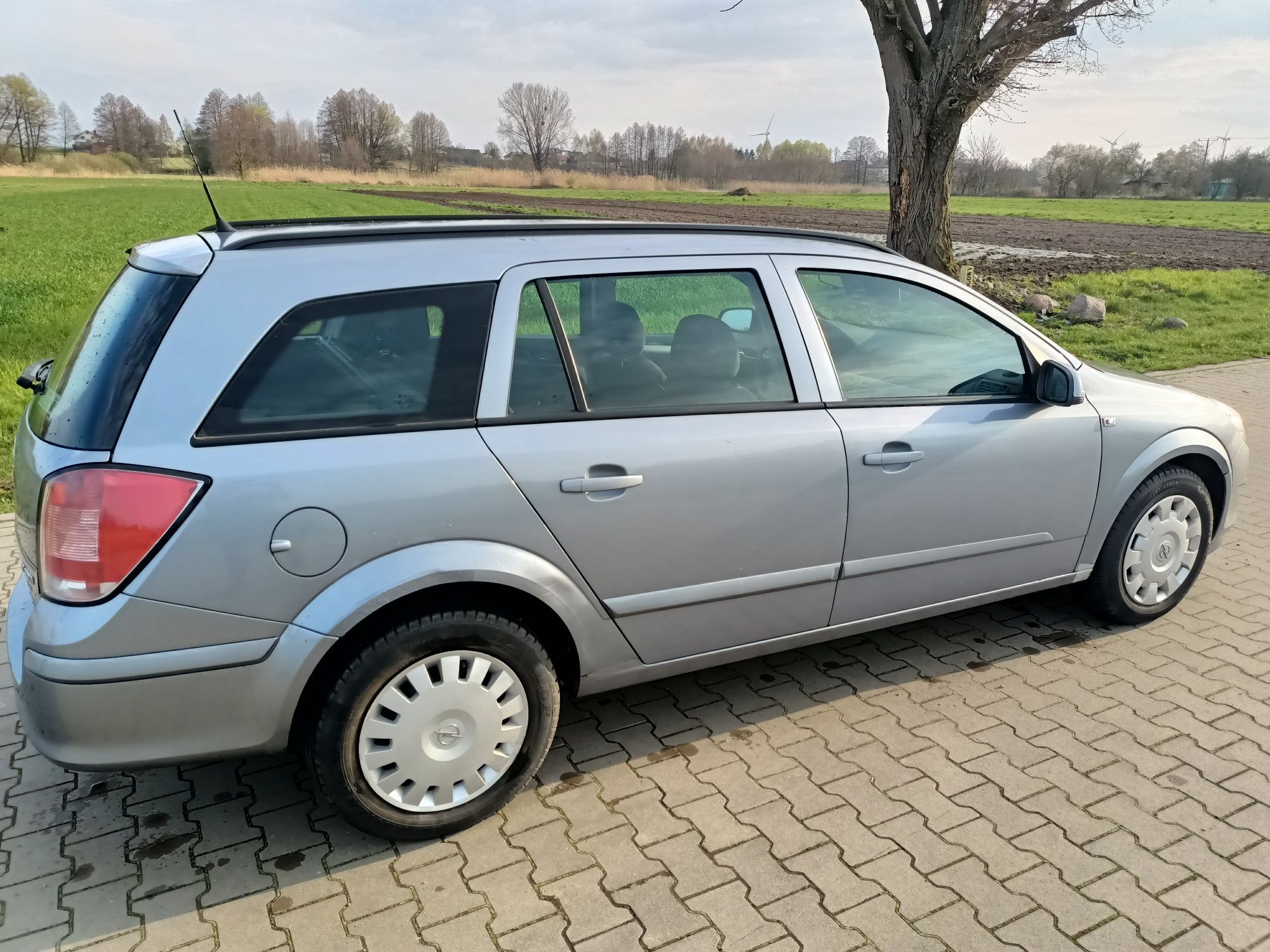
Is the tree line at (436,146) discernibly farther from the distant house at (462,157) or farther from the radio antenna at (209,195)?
the radio antenna at (209,195)

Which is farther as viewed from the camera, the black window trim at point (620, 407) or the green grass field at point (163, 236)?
the green grass field at point (163, 236)

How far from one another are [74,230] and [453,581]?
3246 cm

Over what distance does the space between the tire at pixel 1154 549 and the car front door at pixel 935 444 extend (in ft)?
1.01

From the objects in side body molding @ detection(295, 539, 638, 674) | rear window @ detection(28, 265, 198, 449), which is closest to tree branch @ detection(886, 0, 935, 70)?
side body molding @ detection(295, 539, 638, 674)

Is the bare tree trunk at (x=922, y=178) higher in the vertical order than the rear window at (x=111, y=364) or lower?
higher

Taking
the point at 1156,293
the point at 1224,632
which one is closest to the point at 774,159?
the point at 1156,293

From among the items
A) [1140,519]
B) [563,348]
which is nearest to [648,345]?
[563,348]

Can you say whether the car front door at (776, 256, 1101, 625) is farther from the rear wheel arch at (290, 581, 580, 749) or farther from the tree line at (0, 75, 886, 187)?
the tree line at (0, 75, 886, 187)

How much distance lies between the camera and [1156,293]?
1562 cm

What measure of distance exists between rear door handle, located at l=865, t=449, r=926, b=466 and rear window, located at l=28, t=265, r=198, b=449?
2.21 metres

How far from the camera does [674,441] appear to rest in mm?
2875

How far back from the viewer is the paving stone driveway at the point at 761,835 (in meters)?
2.41

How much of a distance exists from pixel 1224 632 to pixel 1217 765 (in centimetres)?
127

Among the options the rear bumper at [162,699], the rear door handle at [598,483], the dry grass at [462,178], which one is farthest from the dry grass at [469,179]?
the rear bumper at [162,699]
